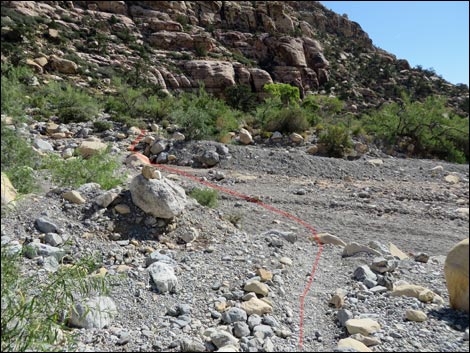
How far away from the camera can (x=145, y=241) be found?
4.25 metres

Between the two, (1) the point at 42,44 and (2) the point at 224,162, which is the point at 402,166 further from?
(1) the point at 42,44

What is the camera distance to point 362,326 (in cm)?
266

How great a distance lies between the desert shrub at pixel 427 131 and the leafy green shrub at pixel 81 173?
26.7 feet

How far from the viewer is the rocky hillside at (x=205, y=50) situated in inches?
888

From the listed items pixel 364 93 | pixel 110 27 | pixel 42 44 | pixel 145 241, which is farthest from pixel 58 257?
pixel 364 93

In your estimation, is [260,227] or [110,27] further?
[110,27]

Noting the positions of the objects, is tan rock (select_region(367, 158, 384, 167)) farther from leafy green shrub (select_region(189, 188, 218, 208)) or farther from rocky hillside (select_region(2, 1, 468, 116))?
rocky hillside (select_region(2, 1, 468, 116))

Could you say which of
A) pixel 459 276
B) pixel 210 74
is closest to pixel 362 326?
pixel 459 276

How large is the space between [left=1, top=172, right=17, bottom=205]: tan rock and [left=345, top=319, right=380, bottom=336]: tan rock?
294 cm

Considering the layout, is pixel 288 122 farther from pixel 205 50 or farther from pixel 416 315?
pixel 205 50

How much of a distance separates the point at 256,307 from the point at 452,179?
239 inches

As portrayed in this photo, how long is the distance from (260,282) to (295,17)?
4537 cm

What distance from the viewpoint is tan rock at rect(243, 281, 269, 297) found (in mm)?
3287

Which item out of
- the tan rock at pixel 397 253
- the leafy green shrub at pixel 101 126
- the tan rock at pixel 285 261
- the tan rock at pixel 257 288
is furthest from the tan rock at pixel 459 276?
the leafy green shrub at pixel 101 126
